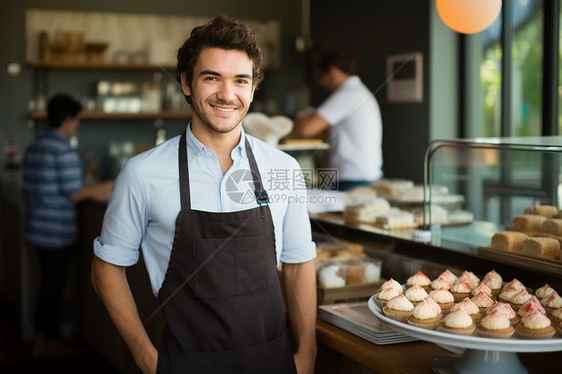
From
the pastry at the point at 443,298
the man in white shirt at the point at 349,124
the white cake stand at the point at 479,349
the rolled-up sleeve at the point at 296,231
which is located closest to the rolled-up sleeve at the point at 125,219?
the rolled-up sleeve at the point at 296,231

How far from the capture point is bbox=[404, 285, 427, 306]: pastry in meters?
1.55

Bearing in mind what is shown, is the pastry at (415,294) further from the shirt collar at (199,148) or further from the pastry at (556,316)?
the shirt collar at (199,148)

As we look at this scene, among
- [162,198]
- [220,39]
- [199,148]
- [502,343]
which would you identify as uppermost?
[220,39]

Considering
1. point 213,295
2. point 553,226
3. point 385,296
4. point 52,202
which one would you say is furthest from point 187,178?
point 52,202

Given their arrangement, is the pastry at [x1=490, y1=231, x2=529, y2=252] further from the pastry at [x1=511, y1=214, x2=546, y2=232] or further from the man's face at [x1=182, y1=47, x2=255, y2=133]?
the man's face at [x1=182, y1=47, x2=255, y2=133]

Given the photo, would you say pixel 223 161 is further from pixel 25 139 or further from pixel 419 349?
pixel 25 139

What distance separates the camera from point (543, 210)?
1.88 meters

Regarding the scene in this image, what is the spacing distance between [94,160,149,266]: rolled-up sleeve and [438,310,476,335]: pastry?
2.46 feet

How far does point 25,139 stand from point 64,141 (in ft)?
7.36

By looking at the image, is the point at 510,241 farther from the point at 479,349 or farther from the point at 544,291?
the point at 479,349

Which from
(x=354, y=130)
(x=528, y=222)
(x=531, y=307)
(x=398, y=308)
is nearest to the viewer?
(x=531, y=307)

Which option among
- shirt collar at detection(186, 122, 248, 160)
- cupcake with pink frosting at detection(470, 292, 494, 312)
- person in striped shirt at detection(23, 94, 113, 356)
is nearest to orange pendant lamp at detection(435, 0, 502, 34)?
shirt collar at detection(186, 122, 248, 160)

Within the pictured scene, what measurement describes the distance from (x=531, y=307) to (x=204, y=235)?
0.76 m

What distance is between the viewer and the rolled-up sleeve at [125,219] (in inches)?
60.9
